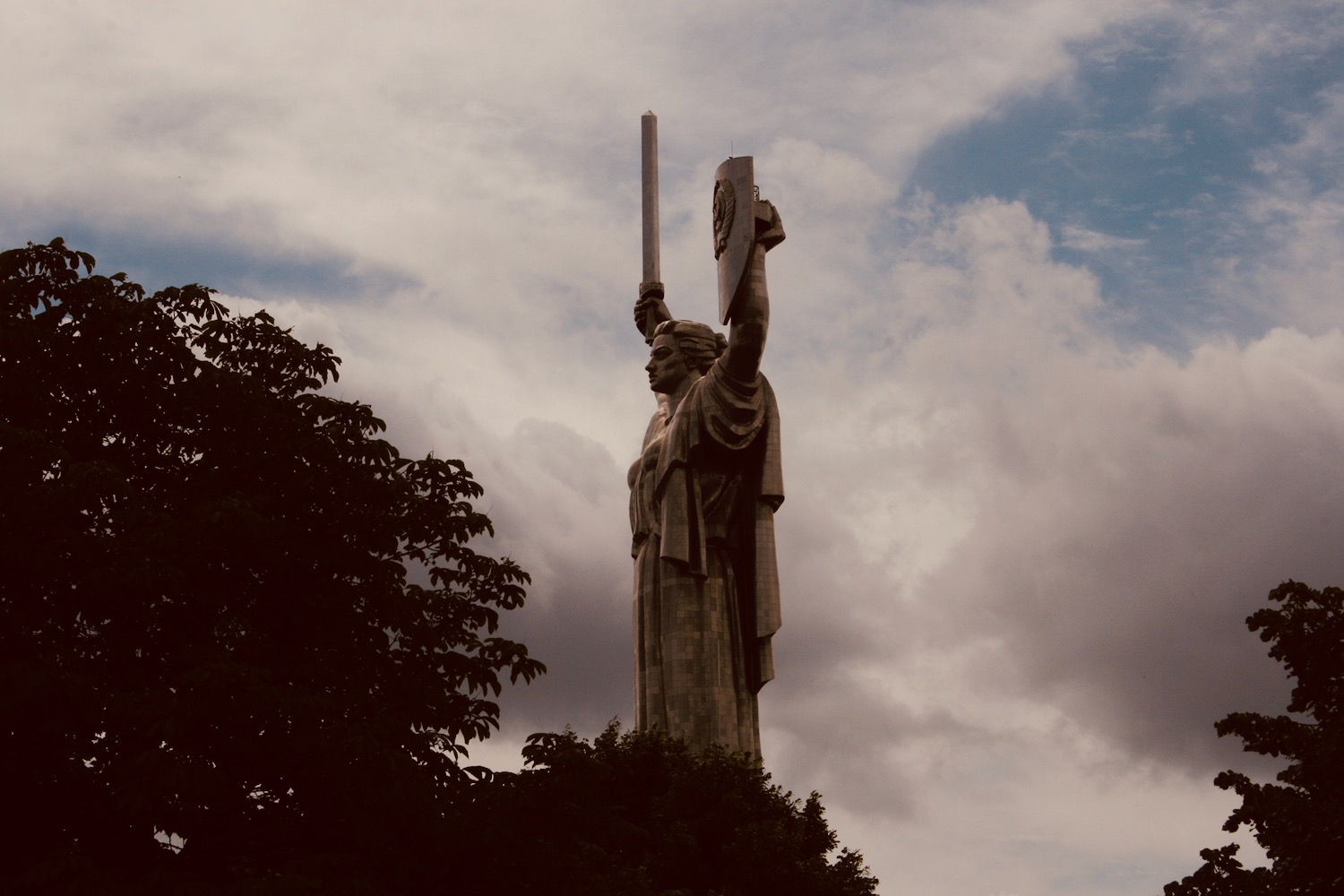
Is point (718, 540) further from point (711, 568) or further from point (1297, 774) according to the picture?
point (1297, 774)

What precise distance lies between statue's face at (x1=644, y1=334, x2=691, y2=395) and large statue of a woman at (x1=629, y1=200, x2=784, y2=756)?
23.1 inches

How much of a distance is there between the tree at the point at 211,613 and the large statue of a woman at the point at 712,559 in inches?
452

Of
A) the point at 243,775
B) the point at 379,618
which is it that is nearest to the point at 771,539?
the point at 379,618

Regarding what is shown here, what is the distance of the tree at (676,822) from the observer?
17.0 m

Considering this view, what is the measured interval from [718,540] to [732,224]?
217 inches

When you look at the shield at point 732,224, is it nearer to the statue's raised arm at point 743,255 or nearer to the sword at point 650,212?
the statue's raised arm at point 743,255

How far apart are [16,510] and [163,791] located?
9.49 ft

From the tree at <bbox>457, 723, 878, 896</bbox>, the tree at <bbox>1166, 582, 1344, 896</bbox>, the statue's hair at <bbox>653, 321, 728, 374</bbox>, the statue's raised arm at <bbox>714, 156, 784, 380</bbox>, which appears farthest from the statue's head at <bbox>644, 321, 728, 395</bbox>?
the tree at <bbox>1166, 582, 1344, 896</bbox>

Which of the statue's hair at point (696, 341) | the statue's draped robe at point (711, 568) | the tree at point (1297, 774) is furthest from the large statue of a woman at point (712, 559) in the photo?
the tree at point (1297, 774)

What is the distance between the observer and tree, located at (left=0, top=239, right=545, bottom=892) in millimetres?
14875

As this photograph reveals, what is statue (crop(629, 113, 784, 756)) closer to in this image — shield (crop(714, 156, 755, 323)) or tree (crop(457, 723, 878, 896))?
shield (crop(714, 156, 755, 323))

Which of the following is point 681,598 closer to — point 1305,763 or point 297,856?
point 1305,763

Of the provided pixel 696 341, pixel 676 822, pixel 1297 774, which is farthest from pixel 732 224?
pixel 1297 774

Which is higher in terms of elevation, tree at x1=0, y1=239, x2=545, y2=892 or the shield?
the shield
